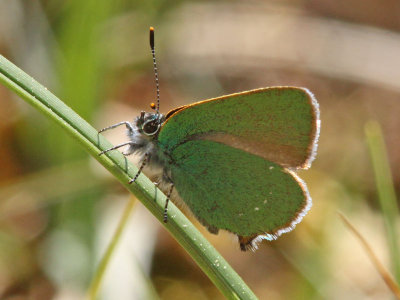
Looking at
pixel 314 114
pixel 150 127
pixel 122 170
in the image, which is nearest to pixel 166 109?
pixel 150 127

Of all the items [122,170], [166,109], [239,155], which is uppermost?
[122,170]

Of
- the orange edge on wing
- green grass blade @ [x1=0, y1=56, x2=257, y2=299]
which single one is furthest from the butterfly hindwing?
green grass blade @ [x1=0, y1=56, x2=257, y2=299]

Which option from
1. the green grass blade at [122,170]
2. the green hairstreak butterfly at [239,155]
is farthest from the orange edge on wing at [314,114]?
the green grass blade at [122,170]

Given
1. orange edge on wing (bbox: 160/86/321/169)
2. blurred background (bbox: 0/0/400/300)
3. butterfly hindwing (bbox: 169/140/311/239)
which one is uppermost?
orange edge on wing (bbox: 160/86/321/169)

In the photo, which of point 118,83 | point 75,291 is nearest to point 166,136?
point 75,291

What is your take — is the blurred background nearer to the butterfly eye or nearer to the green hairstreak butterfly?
the green hairstreak butterfly

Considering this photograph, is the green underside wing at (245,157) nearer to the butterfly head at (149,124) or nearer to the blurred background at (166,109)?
the butterfly head at (149,124)

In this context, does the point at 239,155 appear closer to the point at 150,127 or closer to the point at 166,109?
the point at 150,127
